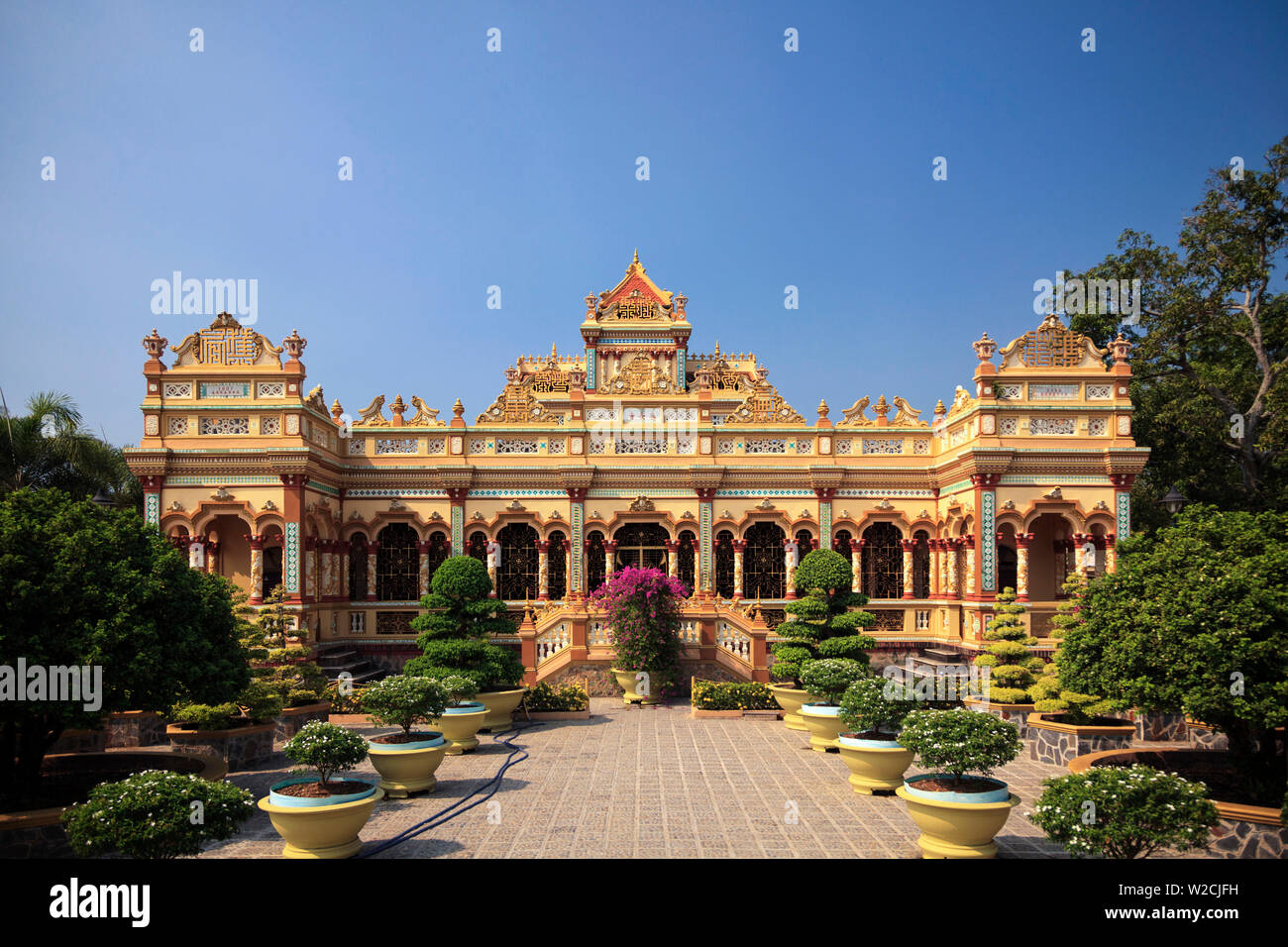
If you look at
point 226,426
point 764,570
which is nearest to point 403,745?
point 226,426

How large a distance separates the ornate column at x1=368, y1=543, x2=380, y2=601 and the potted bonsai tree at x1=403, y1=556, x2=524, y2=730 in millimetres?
5626

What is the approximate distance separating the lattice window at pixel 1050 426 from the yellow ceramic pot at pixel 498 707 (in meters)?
13.7

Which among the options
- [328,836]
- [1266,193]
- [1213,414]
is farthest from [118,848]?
[1266,193]

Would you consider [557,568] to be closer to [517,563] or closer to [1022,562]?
[517,563]

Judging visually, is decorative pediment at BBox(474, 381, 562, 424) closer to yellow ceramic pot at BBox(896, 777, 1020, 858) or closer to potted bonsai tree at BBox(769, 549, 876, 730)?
potted bonsai tree at BBox(769, 549, 876, 730)

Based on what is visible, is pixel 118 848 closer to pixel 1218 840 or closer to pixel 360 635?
pixel 1218 840

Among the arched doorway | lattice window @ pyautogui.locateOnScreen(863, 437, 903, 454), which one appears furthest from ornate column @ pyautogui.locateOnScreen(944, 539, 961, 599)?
the arched doorway

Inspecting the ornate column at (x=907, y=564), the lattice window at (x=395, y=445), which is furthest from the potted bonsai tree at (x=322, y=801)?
the ornate column at (x=907, y=564)

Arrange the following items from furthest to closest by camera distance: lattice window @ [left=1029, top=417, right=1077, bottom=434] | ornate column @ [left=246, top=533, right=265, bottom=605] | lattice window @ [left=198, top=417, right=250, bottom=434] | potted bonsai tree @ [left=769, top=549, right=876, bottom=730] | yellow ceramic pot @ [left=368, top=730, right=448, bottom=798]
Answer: lattice window @ [left=1029, top=417, right=1077, bottom=434], lattice window @ [left=198, top=417, right=250, bottom=434], ornate column @ [left=246, top=533, right=265, bottom=605], potted bonsai tree @ [left=769, top=549, right=876, bottom=730], yellow ceramic pot @ [left=368, top=730, right=448, bottom=798]

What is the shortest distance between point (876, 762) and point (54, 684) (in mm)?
9178

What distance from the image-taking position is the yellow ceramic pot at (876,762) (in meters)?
10.0

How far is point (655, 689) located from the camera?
17.0m

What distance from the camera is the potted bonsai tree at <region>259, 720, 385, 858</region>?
751 centimetres

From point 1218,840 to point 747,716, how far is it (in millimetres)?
8819
